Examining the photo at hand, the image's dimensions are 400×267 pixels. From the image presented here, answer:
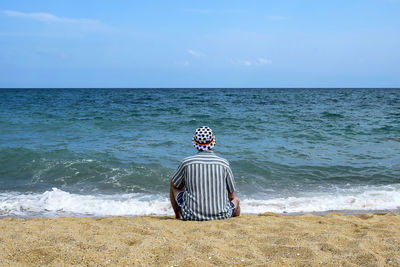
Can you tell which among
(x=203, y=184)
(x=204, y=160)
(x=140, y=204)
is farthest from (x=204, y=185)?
(x=140, y=204)

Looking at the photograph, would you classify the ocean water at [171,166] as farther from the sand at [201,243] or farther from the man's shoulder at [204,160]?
the man's shoulder at [204,160]

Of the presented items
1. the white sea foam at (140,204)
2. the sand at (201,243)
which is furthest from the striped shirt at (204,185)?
the white sea foam at (140,204)

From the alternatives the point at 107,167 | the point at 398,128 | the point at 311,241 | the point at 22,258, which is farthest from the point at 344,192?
the point at 398,128

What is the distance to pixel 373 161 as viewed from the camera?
384 inches

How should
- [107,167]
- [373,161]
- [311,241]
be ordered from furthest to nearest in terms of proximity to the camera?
[373,161]
[107,167]
[311,241]

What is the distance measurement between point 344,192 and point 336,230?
11.4ft

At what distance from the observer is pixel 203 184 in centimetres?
423

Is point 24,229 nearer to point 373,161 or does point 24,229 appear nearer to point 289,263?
point 289,263

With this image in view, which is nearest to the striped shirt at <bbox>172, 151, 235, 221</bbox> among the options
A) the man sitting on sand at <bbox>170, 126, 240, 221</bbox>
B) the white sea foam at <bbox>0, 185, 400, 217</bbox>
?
the man sitting on sand at <bbox>170, 126, 240, 221</bbox>

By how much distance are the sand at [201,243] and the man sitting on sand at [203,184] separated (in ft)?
0.56

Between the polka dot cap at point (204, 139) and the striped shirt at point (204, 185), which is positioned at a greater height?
the polka dot cap at point (204, 139)

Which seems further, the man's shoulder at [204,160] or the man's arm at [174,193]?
the man's arm at [174,193]

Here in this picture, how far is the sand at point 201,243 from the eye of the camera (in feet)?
10.3

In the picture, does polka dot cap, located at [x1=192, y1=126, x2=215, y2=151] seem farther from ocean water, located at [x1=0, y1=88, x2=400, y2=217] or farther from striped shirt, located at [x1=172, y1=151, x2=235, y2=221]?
ocean water, located at [x1=0, y1=88, x2=400, y2=217]
